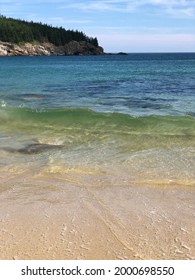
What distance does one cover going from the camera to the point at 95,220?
20.6 feet

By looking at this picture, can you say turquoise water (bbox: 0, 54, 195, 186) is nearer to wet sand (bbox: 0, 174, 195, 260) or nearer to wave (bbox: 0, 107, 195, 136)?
wave (bbox: 0, 107, 195, 136)

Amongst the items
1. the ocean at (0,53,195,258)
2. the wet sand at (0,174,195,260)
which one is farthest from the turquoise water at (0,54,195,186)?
the wet sand at (0,174,195,260)

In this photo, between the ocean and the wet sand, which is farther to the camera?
the ocean

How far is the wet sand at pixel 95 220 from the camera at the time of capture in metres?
5.31

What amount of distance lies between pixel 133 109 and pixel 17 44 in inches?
6557

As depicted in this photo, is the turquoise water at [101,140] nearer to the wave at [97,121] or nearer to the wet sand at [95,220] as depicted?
the wave at [97,121]

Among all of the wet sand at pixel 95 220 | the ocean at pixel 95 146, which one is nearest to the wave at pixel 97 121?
the ocean at pixel 95 146

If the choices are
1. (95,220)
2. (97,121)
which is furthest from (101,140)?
(95,220)

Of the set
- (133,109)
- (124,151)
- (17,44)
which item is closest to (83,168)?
(124,151)

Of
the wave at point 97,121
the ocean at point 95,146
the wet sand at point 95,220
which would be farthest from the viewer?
the wave at point 97,121

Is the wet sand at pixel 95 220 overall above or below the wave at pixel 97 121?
below

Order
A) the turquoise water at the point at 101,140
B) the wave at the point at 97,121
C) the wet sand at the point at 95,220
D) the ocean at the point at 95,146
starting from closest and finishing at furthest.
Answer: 1. the wet sand at the point at 95,220
2. the ocean at the point at 95,146
3. the turquoise water at the point at 101,140
4. the wave at the point at 97,121

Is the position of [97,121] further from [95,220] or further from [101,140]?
[95,220]

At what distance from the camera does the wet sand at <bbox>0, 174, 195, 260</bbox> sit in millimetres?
5309
